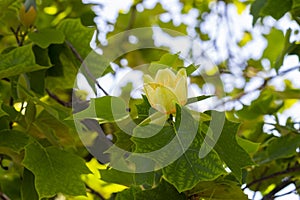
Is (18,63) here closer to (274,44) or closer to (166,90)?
(166,90)

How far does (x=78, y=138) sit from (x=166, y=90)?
0.46m

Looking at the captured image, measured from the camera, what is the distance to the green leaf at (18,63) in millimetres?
1051

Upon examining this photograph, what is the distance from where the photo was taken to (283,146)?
1.23 metres

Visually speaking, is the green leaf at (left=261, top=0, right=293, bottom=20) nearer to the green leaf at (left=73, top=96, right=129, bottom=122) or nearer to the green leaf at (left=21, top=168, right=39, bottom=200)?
the green leaf at (left=73, top=96, right=129, bottom=122)

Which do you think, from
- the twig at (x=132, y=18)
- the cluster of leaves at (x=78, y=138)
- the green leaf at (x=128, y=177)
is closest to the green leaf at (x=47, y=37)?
the cluster of leaves at (x=78, y=138)

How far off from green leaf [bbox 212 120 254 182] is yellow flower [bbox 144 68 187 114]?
0.09m

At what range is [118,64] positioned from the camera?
1.87 metres

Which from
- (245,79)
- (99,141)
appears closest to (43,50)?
(99,141)

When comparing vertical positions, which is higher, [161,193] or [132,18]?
[161,193]

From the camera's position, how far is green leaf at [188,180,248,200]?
0.92 meters

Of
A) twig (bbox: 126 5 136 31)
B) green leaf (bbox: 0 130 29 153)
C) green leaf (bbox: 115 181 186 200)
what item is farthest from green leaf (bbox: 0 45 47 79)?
twig (bbox: 126 5 136 31)

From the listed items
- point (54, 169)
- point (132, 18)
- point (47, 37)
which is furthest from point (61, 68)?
point (132, 18)

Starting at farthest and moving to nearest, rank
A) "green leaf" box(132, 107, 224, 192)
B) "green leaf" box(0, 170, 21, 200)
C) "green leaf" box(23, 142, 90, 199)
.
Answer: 1. "green leaf" box(0, 170, 21, 200)
2. "green leaf" box(23, 142, 90, 199)
3. "green leaf" box(132, 107, 224, 192)

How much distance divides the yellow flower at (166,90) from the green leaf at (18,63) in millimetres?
275
